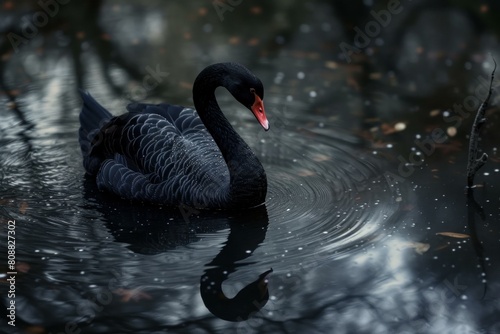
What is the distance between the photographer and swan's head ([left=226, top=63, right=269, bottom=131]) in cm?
592

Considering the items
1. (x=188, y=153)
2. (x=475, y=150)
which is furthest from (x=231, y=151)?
(x=475, y=150)

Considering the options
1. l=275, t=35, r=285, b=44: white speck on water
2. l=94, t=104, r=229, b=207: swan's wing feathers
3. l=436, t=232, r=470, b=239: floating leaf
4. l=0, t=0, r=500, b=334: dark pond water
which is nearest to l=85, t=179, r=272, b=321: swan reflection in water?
l=0, t=0, r=500, b=334: dark pond water

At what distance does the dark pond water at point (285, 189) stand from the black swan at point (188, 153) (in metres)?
0.14

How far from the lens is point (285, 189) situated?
6605mm

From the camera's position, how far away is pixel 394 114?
7.95m

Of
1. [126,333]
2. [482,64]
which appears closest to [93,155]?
[126,333]

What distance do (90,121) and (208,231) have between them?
1750 mm

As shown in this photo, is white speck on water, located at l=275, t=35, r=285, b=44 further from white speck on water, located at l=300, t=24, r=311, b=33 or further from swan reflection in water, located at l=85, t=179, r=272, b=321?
swan reflection in water, located at l=85, t=179, r=272, b=321

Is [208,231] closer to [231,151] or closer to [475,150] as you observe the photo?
[231,151]

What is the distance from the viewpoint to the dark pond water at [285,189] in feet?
17.0

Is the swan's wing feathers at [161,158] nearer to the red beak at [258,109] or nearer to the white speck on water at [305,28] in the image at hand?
the red beak at [258,109]

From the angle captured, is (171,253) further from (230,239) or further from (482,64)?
(482,64)

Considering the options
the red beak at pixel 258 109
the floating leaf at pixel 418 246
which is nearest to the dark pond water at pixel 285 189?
the floating leaf at pixel 418 246

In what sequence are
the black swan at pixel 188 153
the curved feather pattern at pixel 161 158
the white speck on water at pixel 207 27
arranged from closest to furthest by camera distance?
1. the black swan at pixel 188 153
2. the curved feather pattern at pixel 161 158
3. the white speck on water at pixel 207 27
